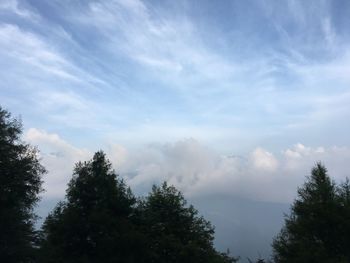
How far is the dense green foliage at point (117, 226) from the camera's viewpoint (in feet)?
125

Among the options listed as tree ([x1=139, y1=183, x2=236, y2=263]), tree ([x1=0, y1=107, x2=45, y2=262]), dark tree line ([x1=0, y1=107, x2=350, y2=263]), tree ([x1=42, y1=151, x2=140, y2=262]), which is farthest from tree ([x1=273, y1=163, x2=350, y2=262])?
tree ([x1=0, y1=107, x2=45, y2=262])

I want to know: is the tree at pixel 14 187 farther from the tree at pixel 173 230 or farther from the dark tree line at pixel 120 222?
Answer: the tree at pixel 173 230

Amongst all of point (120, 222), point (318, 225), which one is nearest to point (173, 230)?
point (120, 222)

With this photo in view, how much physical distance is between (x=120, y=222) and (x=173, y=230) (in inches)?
249

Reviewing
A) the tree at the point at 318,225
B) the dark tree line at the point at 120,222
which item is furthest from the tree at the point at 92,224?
the tree at the point at 318,225

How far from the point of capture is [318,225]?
129 ft

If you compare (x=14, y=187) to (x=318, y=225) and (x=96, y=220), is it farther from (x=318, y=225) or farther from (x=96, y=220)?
(x=318, y=225)

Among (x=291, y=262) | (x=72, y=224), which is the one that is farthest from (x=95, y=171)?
(x=291, y=262)

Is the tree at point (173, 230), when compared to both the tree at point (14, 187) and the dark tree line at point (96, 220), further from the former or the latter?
the tree at point (14, 187)

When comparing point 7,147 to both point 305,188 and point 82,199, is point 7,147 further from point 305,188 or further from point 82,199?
point 305,188

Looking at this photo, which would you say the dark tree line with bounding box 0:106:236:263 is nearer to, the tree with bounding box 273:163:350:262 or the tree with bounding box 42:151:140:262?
the tree with bounding box 42:151:140:262

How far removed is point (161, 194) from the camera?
46.3 meters

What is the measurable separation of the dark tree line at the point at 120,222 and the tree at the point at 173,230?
0.28ft

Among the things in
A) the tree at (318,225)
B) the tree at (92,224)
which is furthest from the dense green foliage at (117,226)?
the tree at (318,225)
